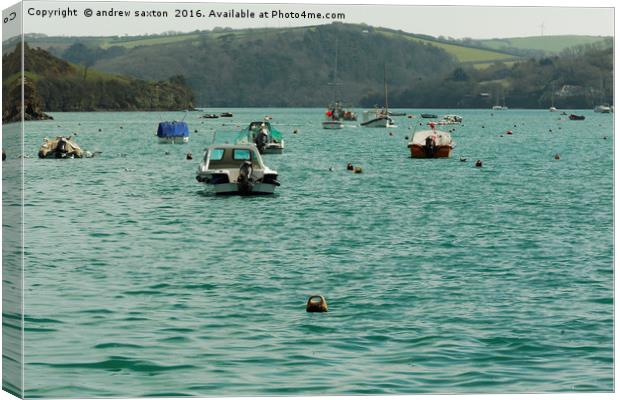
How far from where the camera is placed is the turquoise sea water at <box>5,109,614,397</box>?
856 inches

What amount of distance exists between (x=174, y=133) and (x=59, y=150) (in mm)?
35429

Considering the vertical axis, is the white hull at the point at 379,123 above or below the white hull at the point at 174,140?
above

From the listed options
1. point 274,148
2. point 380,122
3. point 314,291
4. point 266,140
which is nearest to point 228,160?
point 314,291

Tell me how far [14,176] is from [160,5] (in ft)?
14.4

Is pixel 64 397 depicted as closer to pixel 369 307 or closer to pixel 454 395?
pixel 454 395

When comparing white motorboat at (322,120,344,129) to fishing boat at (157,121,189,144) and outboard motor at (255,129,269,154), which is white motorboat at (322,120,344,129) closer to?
fishing boat at (157,121,189,144)

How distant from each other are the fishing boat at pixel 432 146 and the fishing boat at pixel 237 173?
4106cm

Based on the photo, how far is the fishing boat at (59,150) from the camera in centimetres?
9531

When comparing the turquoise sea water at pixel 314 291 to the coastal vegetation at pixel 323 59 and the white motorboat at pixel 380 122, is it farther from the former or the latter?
the white motorboat at pixel 380 122

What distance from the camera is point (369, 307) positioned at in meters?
29.3

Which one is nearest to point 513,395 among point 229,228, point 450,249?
point 450,249

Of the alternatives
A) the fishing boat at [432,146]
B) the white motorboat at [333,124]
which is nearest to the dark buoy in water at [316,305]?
the fishing boat at [432,146]

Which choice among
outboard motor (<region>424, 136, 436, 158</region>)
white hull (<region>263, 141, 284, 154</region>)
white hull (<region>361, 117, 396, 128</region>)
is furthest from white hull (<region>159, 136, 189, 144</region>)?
white hull (<region>361, 117, 396, 128</region>)

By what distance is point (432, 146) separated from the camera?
102750 mm
